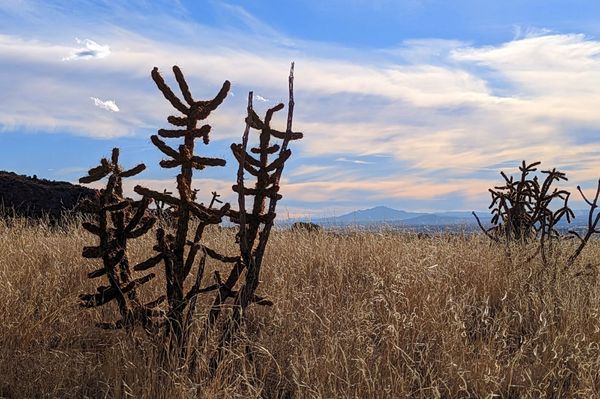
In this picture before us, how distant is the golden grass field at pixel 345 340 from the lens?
135 inches

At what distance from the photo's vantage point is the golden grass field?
342 cm

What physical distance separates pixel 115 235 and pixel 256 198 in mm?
988

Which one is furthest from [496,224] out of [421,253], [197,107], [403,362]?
[197,107]

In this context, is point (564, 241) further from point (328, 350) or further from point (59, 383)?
point (59, 383)

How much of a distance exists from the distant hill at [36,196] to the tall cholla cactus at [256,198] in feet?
33.9

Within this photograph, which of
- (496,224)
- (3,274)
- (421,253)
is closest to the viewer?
(3,274)

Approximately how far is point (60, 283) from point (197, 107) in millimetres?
2484

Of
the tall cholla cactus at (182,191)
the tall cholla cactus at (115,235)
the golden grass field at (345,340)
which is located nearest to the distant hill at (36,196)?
the golden grass field at (345,340)

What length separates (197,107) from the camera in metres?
3.92

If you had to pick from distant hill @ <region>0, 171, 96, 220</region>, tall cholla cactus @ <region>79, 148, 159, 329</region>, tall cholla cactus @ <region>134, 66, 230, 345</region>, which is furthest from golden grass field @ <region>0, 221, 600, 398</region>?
distant hill @ <region>0, 171, 96, 220</region>

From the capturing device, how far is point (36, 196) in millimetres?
14281

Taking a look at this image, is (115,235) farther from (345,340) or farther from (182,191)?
(345,340)

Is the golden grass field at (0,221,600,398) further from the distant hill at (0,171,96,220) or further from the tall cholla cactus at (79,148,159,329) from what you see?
the distant hill at (0,171,96,220)

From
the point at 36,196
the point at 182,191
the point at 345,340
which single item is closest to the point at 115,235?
the point at 182,191
